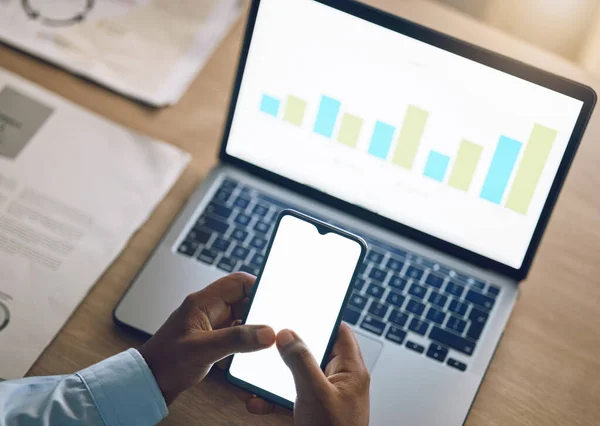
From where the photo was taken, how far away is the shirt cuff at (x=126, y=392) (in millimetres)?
620

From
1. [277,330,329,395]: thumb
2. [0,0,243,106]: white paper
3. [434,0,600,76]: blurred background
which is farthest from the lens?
[434,0,600,76]: blurred background

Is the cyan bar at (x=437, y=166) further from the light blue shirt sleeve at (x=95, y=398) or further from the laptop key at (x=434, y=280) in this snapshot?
the light blue shirt sleeve at (x=95, y=398)

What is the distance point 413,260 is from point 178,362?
0.91 feet

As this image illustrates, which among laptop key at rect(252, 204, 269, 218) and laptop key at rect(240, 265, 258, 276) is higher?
laptop key at rect(252, 204, 269, 218)

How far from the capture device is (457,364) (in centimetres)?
71

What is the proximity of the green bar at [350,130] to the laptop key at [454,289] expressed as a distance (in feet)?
0.57

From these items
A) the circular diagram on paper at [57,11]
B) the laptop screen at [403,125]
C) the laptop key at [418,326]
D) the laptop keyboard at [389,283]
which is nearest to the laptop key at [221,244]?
the laptop keyboard at [389,283]

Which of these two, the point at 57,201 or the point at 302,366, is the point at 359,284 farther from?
the point at 57,201

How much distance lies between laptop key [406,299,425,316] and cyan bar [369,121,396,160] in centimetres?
15

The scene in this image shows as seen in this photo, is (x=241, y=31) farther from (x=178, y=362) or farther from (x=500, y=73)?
(x=178, y=362)

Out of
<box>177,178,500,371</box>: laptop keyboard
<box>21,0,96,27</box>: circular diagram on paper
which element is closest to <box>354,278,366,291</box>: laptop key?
<box>177,178,500,371</box>: laptop keyboard

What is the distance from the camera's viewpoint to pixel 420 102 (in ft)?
2.36

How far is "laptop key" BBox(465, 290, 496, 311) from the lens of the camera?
749 millimetres

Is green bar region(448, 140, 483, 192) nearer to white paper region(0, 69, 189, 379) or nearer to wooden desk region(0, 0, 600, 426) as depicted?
wooden desk region(0, 0, 600, 426)
